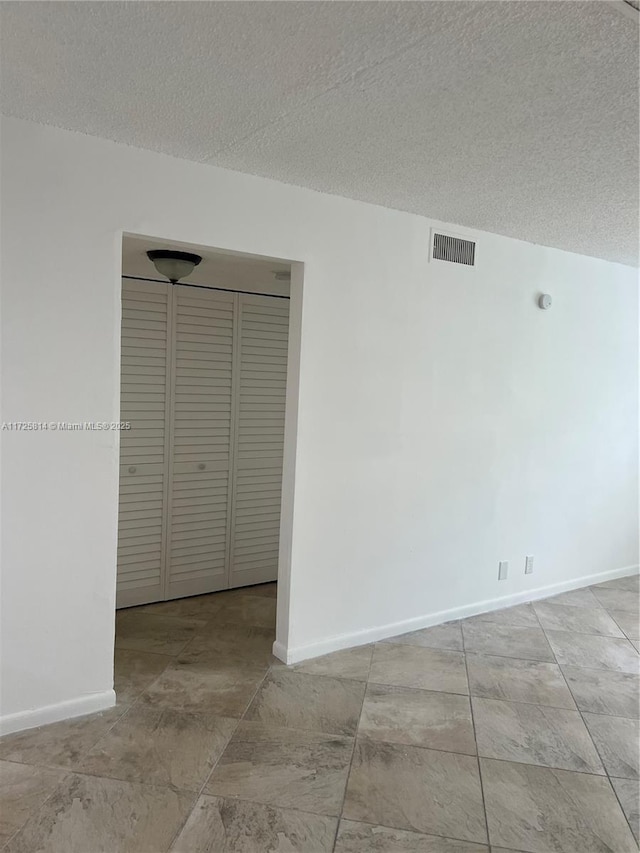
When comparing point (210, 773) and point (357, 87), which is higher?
point (357, 87)

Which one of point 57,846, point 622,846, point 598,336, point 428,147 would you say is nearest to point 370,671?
point 622,846

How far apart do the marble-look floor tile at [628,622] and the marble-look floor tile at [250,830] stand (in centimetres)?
252

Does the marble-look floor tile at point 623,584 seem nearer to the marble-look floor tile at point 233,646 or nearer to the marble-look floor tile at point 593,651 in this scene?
the marble-look floor tile at point 593,651

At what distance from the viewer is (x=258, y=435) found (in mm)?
4352

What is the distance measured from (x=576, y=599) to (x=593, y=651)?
0.87 metres

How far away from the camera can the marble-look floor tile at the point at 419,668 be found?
3.02 metres

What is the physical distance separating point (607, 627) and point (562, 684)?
97 cm

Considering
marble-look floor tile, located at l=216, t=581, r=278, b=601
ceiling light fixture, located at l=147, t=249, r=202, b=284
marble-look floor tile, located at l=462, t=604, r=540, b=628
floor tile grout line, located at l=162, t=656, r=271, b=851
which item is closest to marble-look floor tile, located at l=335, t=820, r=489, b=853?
floor tile grout line, located at l=162, t=656, r=271, b=851

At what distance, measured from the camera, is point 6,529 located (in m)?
2.35

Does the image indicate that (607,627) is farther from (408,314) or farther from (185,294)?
(185,294)

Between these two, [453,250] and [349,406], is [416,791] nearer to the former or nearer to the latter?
[349,406]

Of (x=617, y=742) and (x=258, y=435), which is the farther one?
(x=258, y=435)

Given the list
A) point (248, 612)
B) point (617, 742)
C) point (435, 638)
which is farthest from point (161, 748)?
point (617, 742)

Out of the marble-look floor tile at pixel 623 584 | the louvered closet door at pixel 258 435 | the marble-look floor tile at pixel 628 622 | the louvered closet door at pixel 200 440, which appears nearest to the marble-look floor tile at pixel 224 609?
the louvered closet door at pixel 200 440
